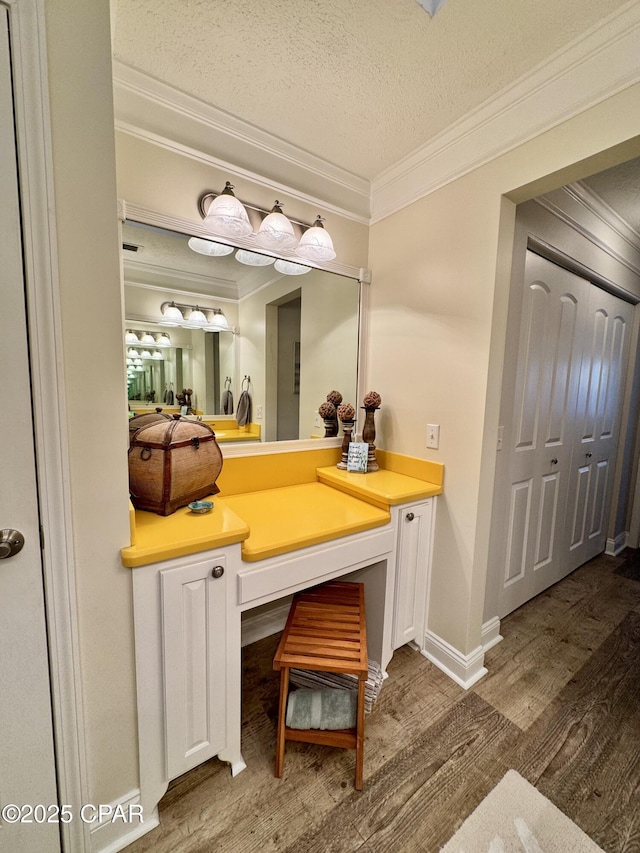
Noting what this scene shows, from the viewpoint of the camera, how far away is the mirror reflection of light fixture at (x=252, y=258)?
1596mm

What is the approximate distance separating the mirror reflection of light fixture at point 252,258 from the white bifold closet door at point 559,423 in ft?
4.34

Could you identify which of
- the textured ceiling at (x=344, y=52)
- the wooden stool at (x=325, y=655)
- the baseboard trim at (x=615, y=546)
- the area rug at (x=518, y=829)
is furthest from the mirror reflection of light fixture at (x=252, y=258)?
the baseboard trim at (x=615, y=546)

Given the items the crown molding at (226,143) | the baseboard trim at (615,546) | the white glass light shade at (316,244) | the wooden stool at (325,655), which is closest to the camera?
the wooden stool at (325,655)

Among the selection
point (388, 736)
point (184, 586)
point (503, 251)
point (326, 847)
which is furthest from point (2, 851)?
point (503, 251)

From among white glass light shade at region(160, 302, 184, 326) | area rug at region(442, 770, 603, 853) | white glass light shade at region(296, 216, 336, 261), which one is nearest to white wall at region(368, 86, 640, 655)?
white glass light shade at region(296, 216, 336, 261)

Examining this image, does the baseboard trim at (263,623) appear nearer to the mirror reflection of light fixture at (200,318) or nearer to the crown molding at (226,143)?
the mirror reflection of light fixture at (200,318)

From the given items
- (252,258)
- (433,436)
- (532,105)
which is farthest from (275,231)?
(433,436)

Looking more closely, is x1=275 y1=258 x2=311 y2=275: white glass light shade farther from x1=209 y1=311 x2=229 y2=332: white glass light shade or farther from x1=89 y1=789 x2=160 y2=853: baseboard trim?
x1=89 y1=789 x2=160 y2=853: baseboard trim

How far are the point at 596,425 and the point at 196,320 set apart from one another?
2.84 meters

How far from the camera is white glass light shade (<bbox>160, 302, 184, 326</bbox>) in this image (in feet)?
4.85

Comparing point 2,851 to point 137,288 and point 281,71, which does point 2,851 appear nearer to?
point 137,288

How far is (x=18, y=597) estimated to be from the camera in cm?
81

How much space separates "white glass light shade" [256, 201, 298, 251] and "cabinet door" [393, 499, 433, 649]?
4.56 feet

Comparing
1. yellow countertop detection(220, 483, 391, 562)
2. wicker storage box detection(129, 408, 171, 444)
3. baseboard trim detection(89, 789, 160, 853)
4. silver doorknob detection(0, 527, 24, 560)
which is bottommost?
baseboard trim detection(89, 789, 160, 853)
